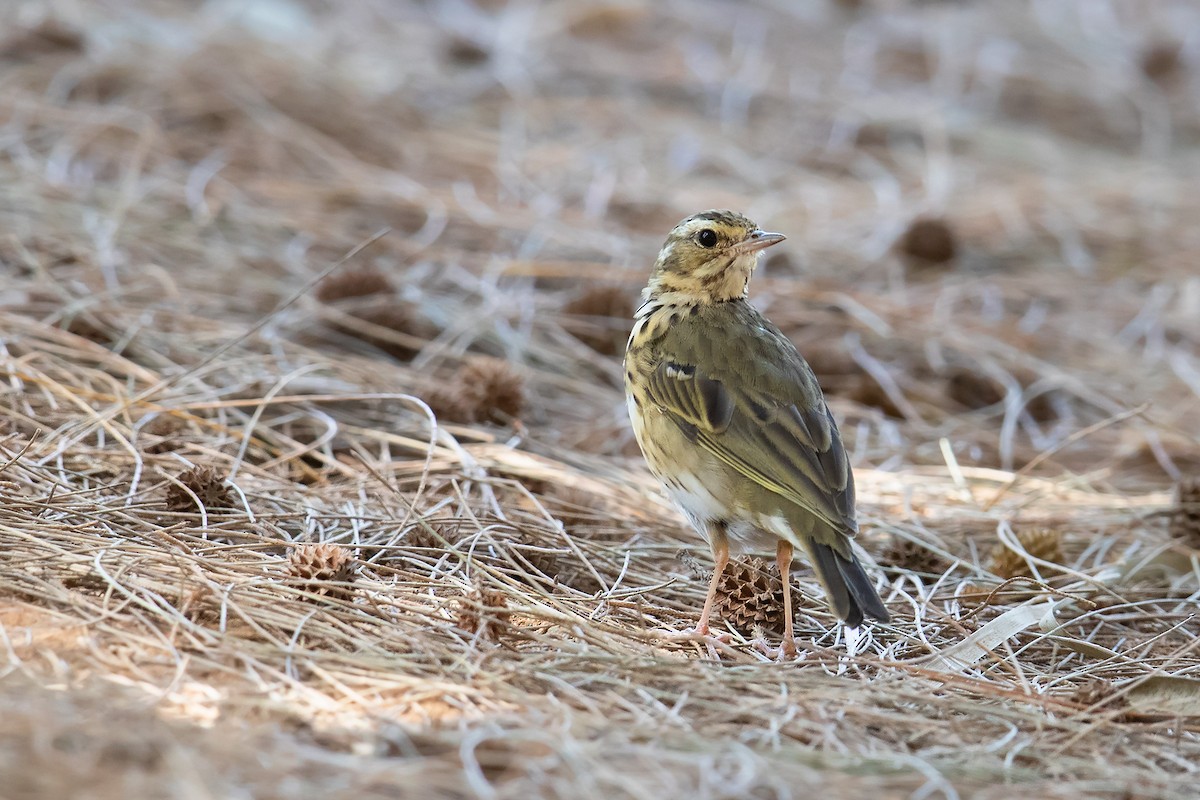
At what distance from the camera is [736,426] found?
4133mm

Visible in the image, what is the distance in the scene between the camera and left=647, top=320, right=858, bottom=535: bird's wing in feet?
13.0

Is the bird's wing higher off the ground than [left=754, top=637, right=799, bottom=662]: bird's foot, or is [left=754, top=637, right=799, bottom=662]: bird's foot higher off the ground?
the bird's wing

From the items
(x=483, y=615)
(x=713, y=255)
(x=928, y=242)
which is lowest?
(x=483, y=615)

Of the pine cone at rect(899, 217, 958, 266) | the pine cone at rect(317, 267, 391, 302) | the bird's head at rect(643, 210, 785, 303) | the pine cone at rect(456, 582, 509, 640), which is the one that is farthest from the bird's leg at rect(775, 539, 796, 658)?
the pine cone at rect(899, 217, 958, 266)

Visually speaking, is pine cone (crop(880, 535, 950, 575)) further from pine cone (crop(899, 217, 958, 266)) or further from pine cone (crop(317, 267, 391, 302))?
pine cone (crop(899, 217, 958, 266))

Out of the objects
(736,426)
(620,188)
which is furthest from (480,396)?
(620,188)

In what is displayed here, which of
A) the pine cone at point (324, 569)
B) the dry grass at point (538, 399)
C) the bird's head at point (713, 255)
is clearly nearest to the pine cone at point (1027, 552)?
the dry grass at point (538, 399)

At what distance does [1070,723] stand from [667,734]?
1.12 metres

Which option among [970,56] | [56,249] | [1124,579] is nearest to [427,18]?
[970,56]

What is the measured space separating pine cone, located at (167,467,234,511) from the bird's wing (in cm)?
148

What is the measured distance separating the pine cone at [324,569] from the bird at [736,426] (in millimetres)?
1115

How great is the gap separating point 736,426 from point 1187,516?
200cm

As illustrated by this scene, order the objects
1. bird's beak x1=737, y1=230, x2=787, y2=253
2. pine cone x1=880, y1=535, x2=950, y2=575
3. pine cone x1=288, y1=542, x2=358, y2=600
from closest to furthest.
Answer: pine cone x1=288, y1=542, x2=358, y2=600
bird's beak x1=737, y1=230, x2=787, y2=253
pine cone x1=880, y1=535, x2=950, y2=575

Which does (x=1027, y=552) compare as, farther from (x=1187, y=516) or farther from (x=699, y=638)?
(x=699, y=638)
